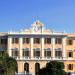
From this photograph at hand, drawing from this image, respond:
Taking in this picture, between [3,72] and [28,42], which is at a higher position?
[28,42]

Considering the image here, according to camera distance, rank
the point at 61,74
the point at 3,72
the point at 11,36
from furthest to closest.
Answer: the point at 11,36
the point at 61,74
the point at 3,72

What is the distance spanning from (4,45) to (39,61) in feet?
28.1

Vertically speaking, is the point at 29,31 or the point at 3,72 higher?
the point at 29,31

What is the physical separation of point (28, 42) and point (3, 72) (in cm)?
4240

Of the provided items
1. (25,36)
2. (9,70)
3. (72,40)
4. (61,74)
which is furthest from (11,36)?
(9,70)

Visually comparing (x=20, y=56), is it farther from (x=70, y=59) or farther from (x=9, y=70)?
(x=9, y=70)

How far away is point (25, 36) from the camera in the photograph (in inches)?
3556

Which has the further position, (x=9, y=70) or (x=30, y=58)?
(x=30, y=58)

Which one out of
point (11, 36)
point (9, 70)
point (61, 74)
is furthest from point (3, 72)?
point (11, 36)

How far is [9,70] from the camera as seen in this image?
4922 cm

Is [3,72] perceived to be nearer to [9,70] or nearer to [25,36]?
[9,70]

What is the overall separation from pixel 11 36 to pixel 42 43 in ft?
22.8

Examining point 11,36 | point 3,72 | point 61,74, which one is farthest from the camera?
point 11,36

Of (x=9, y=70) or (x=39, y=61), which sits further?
(x=39, y=61)
